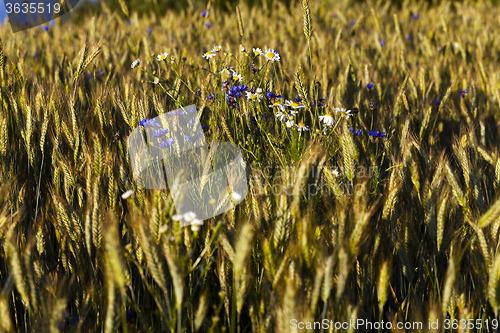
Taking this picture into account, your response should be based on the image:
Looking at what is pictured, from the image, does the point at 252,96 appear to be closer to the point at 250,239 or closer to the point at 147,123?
the point at 147,123

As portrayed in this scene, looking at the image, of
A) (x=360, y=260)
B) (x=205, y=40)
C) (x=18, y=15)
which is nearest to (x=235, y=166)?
(x=360, y=260)

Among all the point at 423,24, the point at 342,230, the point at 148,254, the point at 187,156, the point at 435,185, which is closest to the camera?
the point at 148,254

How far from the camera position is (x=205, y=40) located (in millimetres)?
3531

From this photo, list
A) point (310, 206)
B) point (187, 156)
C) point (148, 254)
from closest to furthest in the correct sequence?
point (148, 254), point (310, 206), point (187, 156)

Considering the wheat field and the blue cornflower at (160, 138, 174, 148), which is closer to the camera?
the wheat field

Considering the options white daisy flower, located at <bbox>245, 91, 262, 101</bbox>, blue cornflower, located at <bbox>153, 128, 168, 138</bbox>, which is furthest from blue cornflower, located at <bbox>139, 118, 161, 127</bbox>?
white daisy flower, located at <bbox>245, 91, 262, 101</bbox>

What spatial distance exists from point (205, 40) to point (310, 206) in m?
2.86

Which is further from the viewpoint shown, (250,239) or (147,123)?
(147,123)

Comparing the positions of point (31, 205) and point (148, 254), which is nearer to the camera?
point (148, 254)

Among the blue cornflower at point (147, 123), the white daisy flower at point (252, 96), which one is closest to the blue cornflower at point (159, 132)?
the blue cornflower at point (147, 123)

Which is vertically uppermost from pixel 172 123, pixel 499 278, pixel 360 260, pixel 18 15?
pixel 18 15

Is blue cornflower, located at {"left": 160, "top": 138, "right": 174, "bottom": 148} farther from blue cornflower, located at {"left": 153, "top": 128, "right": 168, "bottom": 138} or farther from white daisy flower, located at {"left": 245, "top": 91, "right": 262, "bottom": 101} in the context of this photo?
white daisy flower, located at {"left": 245, "top": 91, "right": 262, "bottom": 101}

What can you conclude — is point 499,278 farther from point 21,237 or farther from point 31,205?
point 31,205

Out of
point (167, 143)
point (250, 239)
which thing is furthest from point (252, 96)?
point (250, 239)
